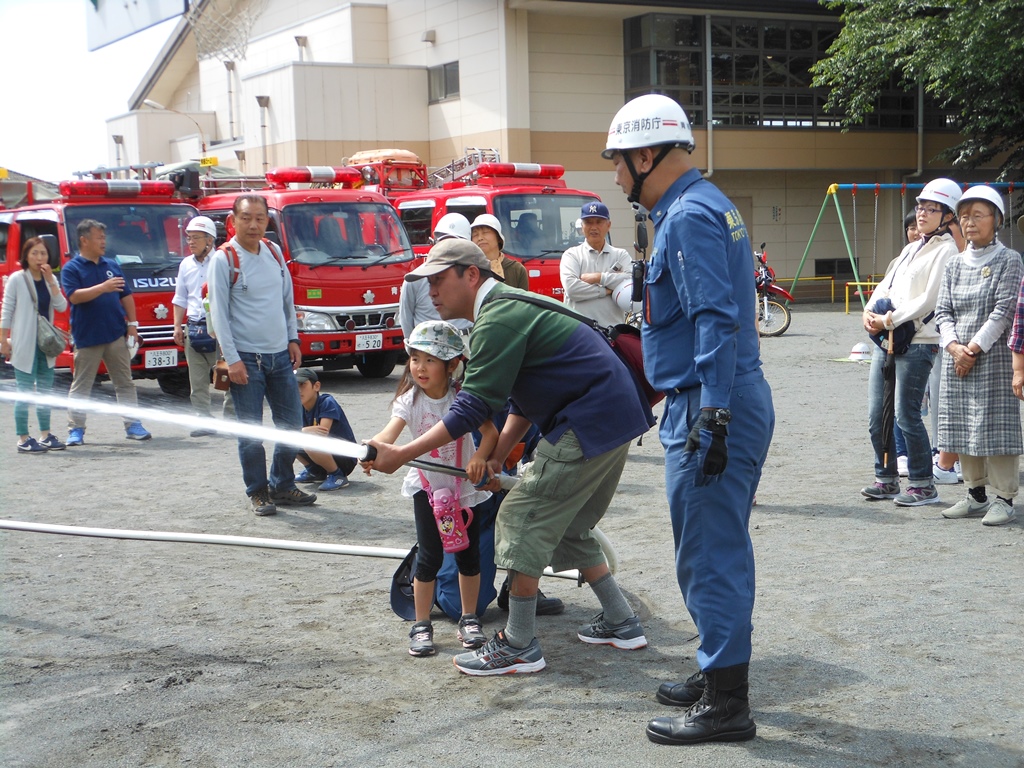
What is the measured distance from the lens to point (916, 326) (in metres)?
7.26

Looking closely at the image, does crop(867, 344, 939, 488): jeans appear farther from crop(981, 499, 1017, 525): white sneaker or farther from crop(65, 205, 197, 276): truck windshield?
crop(65, 205, 197, 276): truck windshield

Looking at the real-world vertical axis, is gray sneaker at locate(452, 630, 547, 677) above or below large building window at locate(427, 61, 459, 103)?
below

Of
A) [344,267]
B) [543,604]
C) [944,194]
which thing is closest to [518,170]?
[344,267]

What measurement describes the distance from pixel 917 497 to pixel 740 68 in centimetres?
2462

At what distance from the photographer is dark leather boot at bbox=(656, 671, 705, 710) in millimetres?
4203

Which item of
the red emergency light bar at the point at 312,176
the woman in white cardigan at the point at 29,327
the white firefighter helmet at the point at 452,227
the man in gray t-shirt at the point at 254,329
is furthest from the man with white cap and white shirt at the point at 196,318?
the red emergency light bar at the point at 312,176

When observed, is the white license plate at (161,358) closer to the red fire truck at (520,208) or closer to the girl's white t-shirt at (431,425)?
the red fire truck at (520,208)

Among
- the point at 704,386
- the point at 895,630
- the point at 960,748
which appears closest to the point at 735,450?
the point at 704,386

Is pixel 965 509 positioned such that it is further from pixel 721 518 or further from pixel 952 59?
pixel 952 59

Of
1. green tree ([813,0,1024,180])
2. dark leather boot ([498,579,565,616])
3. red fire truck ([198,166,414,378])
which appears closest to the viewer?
dark leather boot ([498,579,565,616])

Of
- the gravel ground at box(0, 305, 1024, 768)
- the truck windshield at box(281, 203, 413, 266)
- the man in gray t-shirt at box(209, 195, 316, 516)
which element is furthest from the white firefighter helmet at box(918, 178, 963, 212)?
the truck windshield at box(281, 203, 413, 266)

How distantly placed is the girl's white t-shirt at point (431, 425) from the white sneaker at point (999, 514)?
11.3ft

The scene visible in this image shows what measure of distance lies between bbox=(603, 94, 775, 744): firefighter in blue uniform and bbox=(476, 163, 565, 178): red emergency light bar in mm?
12628

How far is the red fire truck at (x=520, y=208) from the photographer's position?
49.7 ft
